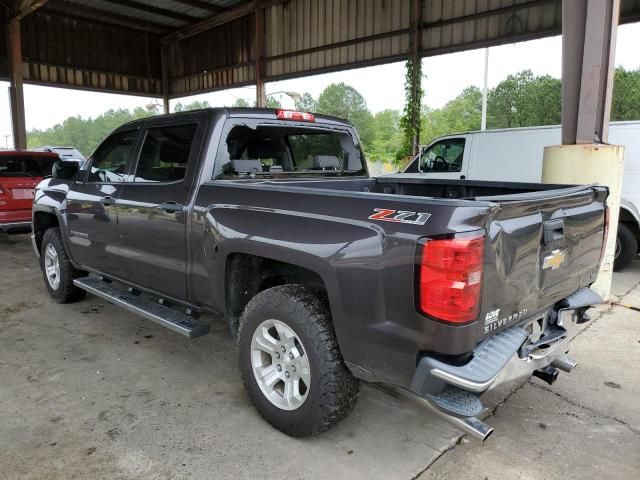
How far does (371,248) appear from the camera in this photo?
2.19 m

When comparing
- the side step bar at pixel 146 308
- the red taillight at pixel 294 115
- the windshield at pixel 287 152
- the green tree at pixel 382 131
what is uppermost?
the green tree at pixel 382 131

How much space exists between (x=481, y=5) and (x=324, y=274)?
11528 millimetres

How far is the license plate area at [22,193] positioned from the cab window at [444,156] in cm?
664

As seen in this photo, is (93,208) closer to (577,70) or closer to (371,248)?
(371,248)

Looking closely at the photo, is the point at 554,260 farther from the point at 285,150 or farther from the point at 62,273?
the point at 62,273

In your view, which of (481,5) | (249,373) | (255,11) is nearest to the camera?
(249,373)

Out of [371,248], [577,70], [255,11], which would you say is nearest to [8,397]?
[371,248]

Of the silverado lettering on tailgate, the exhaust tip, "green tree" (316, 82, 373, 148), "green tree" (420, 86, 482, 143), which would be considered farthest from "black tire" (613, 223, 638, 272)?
"green tree" (316, 82, 373, 148)

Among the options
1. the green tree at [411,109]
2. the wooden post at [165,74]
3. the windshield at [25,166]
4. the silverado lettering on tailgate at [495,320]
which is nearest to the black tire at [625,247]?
the silverado lettering on tailgate at [495,320]

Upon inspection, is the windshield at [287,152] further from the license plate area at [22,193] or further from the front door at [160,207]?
the license plate area at [22,193]

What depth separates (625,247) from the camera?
6.75 meters

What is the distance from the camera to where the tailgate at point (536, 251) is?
6.88ft

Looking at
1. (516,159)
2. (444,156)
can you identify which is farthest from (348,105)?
(516,159)

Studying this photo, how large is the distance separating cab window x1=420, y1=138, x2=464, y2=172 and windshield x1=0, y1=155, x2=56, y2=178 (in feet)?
22.0
